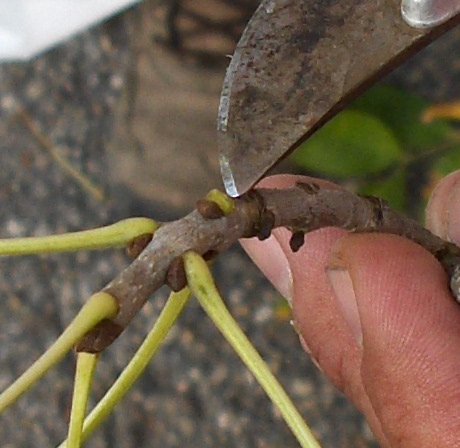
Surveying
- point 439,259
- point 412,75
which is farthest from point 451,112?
point 439,259

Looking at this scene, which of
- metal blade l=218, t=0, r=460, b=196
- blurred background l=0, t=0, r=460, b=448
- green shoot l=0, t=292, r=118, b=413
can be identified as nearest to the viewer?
green shoot l=0, t=292, r=118, b=413

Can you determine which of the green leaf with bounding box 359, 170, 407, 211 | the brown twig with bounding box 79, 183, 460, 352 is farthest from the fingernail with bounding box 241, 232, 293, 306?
the green leaf with bounding box 359, 170, 407, 211

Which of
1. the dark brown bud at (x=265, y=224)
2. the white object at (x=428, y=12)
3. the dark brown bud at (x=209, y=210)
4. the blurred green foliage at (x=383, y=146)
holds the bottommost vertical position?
the dark brown bud at (x=265, y=224)

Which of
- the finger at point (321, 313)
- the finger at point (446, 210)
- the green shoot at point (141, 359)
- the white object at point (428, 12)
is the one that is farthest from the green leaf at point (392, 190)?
the green shoot at point (141, 359)

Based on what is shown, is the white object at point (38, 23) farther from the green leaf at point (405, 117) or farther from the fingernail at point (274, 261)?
the fingernail at point (274, 261)

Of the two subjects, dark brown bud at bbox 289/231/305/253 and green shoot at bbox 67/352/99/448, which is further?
dark brown bud at bbox 289/231/305/253

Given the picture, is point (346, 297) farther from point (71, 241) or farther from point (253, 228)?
point (71, 241)

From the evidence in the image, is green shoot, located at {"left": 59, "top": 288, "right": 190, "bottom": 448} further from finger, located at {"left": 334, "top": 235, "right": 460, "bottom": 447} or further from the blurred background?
the blurred background

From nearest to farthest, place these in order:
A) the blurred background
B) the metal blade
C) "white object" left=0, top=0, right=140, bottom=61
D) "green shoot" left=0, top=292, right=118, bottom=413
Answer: "green shoot" left=0, top=292, right=118, bottom=413 < the metal blade < the blurred background < "white object" left=0, top=0, right=140, bottom=61
